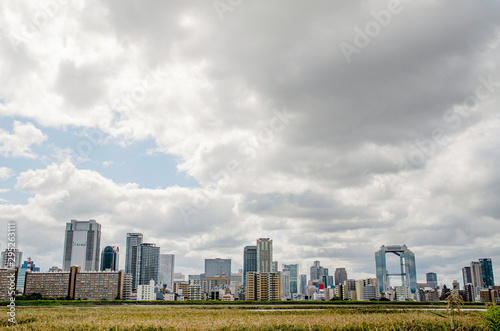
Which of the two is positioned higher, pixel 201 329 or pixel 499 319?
pixel 499 319

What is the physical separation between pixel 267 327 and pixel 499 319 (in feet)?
42.4

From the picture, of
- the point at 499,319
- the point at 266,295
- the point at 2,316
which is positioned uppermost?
the point at 499,319

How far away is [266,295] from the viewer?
632ft

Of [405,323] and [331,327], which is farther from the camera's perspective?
[405,323]

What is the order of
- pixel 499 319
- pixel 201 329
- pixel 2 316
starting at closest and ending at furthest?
pixel 499 319 < pixel 201 329 < pixel 2 316

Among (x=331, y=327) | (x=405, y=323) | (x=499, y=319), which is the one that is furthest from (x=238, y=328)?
(x=499, y=319)

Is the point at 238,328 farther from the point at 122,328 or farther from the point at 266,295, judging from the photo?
the point at 266,295

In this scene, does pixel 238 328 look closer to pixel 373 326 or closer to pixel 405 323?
pixel 373 326

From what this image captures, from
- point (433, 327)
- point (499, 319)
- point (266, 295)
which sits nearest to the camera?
point (499, 319)

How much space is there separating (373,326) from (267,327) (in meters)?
6.77

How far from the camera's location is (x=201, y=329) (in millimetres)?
21594

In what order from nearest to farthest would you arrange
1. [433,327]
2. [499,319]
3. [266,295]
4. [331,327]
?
[499,319] → [331,327] → [433,327] → [266,295]

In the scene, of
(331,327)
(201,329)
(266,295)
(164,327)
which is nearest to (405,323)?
(331,327)

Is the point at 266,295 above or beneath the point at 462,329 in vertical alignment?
beneath
